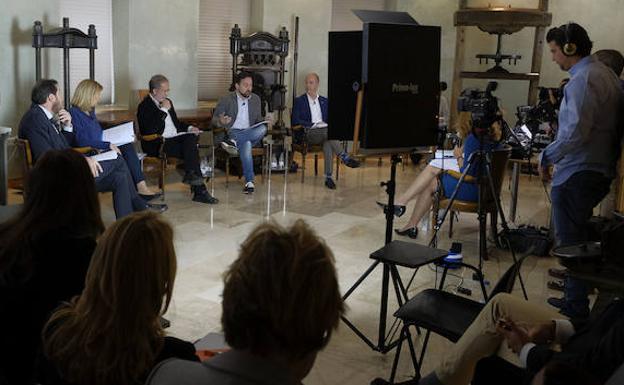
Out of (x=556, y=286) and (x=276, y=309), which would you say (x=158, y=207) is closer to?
(x=556, y=286)

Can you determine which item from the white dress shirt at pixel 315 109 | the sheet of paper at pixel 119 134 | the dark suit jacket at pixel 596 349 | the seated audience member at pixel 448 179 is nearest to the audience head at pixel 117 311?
the dark suit jacket at pixel 596 349

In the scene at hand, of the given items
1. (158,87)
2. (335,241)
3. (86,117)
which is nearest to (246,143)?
(158,87)

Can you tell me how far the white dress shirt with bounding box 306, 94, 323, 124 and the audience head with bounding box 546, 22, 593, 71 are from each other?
4.53 m

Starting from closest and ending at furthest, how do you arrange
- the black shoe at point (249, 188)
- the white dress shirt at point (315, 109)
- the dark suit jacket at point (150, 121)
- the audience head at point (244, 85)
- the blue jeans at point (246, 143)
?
the dark suit jacket at point (150, 121) → the black shoe at point (249, 188) → the blue jeans at point (246, 143) → the audience head at point (244, 85) → the white dress shirt at point (315, 109)

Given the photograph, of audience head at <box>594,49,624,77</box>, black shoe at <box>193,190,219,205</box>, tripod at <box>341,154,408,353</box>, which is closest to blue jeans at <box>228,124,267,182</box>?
black shoe at <box>193,190,219,205</box>

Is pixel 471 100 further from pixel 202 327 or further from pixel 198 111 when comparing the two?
pixel 198 111

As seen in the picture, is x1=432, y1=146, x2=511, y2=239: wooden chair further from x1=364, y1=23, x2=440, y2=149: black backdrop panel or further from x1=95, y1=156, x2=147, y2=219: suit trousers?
x1=95, y1=156, x2=147, y2=219: suit trousers

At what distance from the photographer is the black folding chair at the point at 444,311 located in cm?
264

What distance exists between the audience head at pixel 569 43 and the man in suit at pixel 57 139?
9.73 ft

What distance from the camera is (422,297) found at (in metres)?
2.98

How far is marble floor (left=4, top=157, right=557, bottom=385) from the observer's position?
3.52 metres

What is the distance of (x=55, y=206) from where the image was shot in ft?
7.05

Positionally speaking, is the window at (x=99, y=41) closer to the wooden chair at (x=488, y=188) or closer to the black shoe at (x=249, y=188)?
the black shoe at (x=249, y=188)

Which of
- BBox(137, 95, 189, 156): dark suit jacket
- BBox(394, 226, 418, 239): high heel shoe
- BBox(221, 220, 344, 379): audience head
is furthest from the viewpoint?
BBox(137, 95, 189, 156): dark suit jacket
